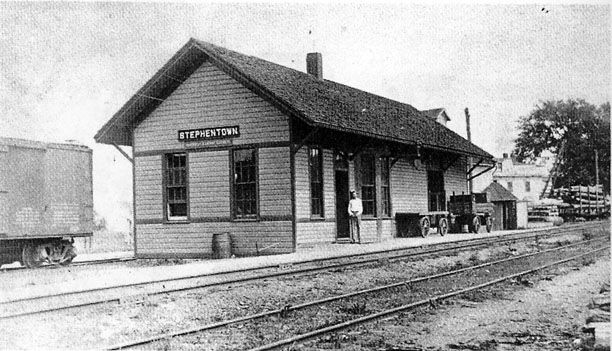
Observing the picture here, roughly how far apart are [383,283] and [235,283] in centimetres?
248

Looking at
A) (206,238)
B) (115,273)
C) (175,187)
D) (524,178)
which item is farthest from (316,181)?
(524,178)

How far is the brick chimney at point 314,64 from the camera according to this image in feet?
67.6

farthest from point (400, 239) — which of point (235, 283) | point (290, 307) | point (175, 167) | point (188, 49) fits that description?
point (290, 307)

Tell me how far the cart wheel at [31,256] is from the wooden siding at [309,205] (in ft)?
20.1

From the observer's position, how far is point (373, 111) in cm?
1988

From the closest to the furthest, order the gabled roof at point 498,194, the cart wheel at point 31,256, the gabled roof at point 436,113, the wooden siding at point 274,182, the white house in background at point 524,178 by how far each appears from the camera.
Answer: the cart wheel at point 31,256 < the wooden siding at point 274,182 < the gabled roof at point 498,194 < the gabled roof at point 436,113 < the white house in background at point 524,178

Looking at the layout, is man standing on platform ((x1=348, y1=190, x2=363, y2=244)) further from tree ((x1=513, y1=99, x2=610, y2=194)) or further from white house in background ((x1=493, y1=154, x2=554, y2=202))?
white house in background ((x1=493, y1=154, x2=554, y2=202))

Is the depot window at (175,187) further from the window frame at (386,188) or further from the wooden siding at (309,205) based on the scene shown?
the window frame at (386,188)

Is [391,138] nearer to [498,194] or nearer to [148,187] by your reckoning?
[148,187]

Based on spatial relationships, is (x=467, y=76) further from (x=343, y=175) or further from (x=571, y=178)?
(x=571, y=178)

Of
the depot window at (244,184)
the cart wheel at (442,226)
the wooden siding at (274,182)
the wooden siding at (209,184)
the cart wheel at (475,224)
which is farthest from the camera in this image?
the cart wheel at (475,224)

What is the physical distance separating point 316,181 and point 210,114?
316 cm

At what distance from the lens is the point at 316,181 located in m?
16.1

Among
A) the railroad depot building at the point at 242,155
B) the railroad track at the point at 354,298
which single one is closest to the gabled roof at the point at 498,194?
the railroad depot building at the point at 242,155
